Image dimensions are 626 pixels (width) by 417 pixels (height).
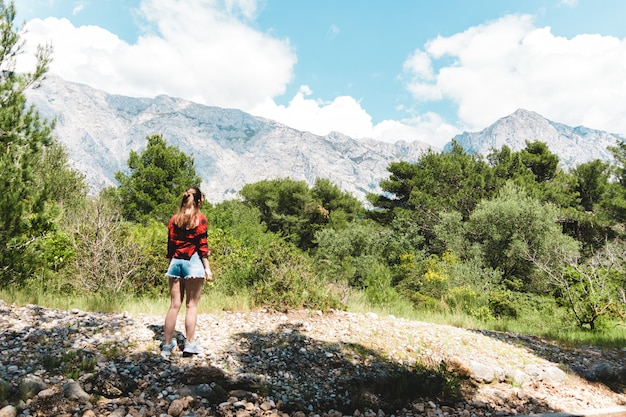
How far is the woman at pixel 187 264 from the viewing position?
13.3ft

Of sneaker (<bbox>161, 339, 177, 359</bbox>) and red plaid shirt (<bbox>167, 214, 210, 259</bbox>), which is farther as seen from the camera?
red plaid shirt (<bbox>167, 214, 210, 259</bbox>)

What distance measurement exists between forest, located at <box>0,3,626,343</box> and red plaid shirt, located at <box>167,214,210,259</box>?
205 cm

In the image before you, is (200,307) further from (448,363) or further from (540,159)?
(540,159)

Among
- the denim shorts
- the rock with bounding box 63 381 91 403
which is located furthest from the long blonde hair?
the rock with bounding box 63 381 91 403

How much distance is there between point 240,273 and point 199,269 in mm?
3025

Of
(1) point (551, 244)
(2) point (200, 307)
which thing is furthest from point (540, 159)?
(2) point (200, 307)

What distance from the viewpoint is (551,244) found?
17.4 metres

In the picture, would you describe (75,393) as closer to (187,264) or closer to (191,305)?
(191,305)

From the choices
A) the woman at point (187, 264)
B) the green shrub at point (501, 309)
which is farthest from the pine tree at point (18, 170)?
the green shrub at point (501, 309)

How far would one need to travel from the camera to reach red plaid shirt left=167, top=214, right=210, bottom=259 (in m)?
4.16

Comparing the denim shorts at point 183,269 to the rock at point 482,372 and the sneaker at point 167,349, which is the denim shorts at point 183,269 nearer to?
the sneaker at point 167,349

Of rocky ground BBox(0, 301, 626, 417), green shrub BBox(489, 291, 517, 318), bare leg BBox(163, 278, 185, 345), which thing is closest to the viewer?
rocky ground BBox(0, 301, 626, 417)

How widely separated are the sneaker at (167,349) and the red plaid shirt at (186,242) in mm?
938

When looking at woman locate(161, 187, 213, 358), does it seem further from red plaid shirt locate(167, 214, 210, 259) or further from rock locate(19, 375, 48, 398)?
rock locate(19, 375, 48, 398)
